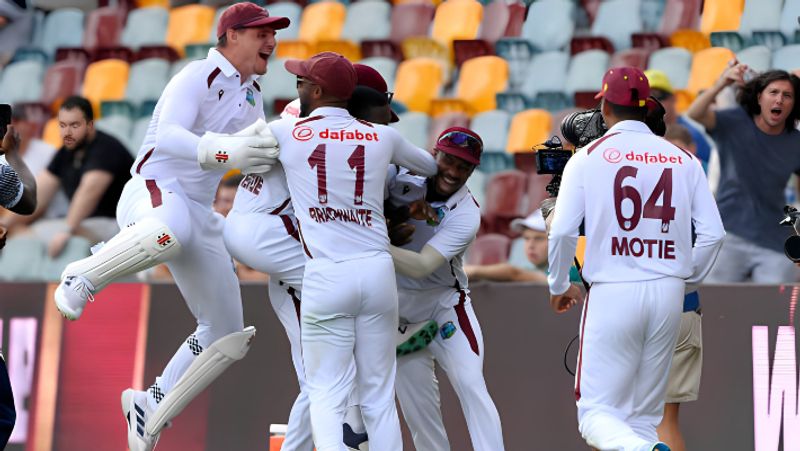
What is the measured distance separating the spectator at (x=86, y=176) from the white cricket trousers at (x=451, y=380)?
3180 millimetres

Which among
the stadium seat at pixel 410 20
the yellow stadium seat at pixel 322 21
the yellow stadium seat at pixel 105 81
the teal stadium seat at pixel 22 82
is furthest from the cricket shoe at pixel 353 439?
the teal stadium seat at pixel 22 82

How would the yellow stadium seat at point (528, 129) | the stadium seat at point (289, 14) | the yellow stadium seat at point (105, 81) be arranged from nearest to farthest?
the yellow stadium seat at point (528, 129)
the yellow stadium seat at point (105, 81)
the stadium seat at point (289, 14)

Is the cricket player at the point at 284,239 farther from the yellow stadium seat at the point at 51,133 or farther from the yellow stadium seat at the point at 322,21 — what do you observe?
the yellow stadium seat at the point at 322,21

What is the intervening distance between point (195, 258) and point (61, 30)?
6527 millimetres

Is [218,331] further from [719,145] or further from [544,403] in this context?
[719,145]

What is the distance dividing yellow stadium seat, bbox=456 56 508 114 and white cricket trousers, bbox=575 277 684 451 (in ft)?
17.0

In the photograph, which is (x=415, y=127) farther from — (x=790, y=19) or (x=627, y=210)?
(x=627, y=210)

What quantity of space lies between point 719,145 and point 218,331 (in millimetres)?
3426

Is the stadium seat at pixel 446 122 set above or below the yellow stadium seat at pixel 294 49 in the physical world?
below

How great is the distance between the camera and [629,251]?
548 centimetres

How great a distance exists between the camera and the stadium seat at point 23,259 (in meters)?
9.62

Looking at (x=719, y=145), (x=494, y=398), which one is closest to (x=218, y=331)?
(x=494, y=398)

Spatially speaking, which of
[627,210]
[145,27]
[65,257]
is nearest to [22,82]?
[145,27]

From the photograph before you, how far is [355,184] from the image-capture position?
580 centimetres
